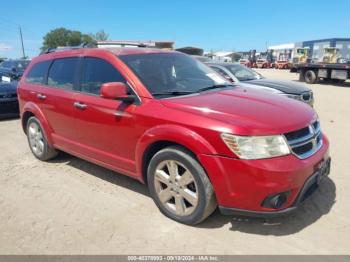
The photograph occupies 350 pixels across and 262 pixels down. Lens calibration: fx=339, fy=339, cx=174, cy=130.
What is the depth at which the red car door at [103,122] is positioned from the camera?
3822 mm

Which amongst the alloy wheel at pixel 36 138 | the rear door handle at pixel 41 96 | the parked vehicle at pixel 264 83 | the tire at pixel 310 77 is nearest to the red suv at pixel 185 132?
the rear door handle at pixel 41 96

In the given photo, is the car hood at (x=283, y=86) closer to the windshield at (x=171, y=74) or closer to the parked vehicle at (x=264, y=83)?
the parked vehicle at (x=264, y=83)

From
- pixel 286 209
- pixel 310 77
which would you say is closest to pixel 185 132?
pixel 286 209

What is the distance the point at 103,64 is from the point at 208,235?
2.37 m

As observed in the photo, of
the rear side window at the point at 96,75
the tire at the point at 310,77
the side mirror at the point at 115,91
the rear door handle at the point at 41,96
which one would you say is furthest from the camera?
the tire at the point at 310,77

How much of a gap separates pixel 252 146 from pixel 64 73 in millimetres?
3089

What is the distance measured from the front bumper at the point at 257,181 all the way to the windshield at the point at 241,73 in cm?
654

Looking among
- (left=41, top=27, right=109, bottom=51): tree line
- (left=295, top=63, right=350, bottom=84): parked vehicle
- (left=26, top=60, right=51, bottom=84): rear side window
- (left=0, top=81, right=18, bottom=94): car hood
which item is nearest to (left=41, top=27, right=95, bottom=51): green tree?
(left=41, top=27, right=109, bottom=51): tree line

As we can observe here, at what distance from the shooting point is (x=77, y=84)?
4516 mm

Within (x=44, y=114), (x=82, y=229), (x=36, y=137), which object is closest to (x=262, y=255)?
(x=82, y=229)

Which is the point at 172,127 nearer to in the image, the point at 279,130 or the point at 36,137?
the point at 279,130

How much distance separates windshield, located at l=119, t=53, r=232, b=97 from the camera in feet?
12.6

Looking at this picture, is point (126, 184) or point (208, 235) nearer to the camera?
point (208, 235)

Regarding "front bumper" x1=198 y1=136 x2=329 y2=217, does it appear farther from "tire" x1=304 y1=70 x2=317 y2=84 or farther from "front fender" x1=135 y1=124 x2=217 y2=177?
"tire" x1=304 y1=70 x2=317 y2=84
